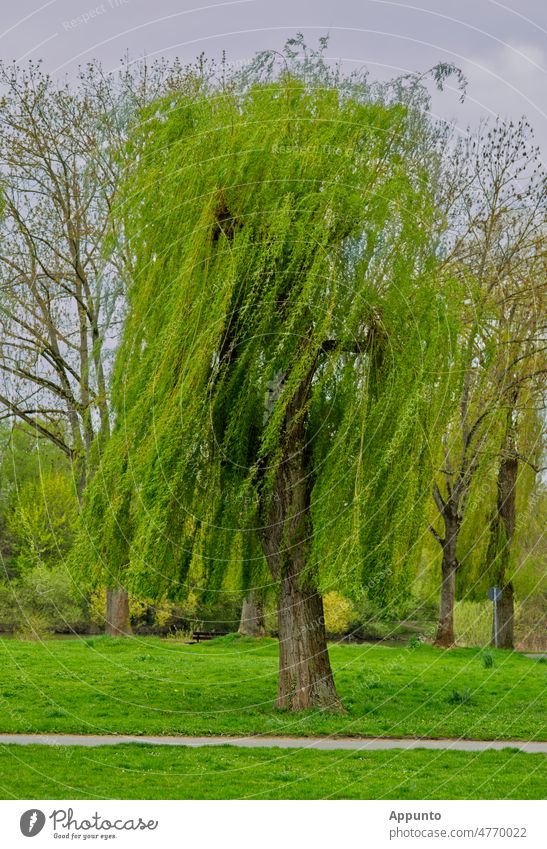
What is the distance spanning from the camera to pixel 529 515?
3092cm

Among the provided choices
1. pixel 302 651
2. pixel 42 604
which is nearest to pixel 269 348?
pixel 302 651

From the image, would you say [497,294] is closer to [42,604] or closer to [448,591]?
[448,591]

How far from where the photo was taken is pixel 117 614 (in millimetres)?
27531

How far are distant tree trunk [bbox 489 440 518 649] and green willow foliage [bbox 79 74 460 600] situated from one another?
16.2 meters

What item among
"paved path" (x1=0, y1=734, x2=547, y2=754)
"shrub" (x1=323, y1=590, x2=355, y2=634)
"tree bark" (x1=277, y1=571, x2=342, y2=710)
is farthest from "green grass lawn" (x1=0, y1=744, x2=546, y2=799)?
"shrub" (x1=323, y1=590, x2=355, y2=634)

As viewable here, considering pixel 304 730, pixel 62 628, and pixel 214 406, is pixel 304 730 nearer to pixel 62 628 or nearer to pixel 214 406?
pixel 214 406

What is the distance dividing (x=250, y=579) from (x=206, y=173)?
222 inches

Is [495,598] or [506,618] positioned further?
[506,618]

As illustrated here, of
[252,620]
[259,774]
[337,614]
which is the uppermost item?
[337,614]

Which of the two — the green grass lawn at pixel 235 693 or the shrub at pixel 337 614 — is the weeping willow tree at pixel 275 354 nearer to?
the green grass lawn at pixel 235 693

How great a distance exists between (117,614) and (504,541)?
1104 centimetres

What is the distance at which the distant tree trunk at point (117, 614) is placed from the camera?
2728cm

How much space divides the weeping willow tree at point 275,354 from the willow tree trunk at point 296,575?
0.10 ft

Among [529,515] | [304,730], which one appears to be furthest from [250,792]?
[529,515]
